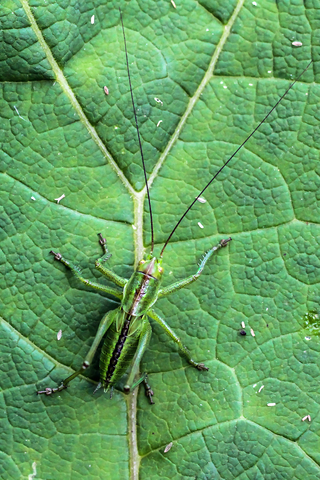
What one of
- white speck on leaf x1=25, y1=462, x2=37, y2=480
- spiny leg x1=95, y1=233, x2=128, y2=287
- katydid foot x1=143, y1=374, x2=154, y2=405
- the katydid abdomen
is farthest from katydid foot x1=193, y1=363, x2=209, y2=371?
white speck on leaf x1=25, y1=462, x2=37, y2=480

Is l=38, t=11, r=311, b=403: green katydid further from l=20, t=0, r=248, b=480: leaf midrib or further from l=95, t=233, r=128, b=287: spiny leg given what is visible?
l=20, t=0, r=248, b=480: leaf midrib

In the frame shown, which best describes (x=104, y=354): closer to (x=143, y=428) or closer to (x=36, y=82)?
(x=143, y=428)

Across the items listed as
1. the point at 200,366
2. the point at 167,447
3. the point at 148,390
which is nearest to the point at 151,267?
the point at 200,366

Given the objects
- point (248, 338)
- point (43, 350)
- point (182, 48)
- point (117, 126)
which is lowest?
point (43, 350)

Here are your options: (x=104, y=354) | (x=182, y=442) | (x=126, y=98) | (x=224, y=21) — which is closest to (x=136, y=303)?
(x=104, y=354)

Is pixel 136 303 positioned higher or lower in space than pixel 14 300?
higher

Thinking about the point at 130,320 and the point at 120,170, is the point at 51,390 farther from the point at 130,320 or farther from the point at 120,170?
the point at 120,170
